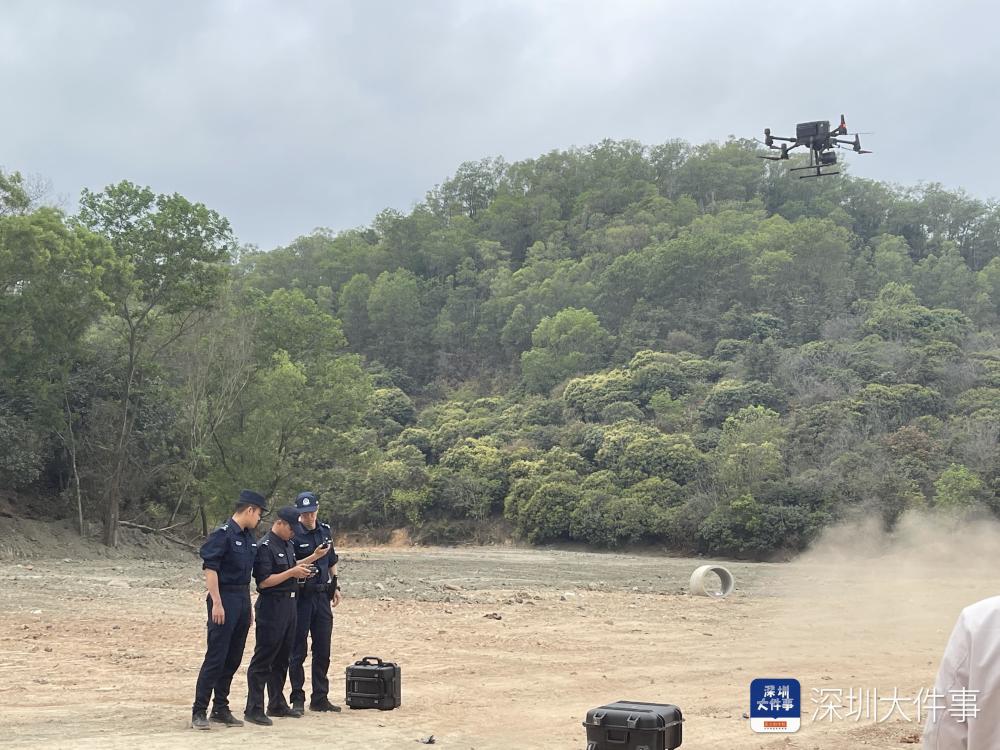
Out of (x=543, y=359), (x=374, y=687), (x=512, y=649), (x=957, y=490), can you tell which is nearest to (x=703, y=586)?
(x=512, y=649)

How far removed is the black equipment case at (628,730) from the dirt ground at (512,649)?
5.36 feet

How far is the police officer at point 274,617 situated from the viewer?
8.75m

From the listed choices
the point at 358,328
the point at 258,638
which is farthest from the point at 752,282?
the point at 258,638

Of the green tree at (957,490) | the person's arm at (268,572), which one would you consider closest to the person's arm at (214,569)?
the person's arm at (268,572)

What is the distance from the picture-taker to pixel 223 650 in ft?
27.4

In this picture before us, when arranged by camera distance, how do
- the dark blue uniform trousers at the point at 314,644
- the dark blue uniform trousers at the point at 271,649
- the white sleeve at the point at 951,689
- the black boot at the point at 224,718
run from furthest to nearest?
the dark blue uniform trousers at the point at 314,644 < the dark blue uniform trousers at the point at 271,649 < the black boot at the point at 224,718 < the white sleeve at the point at 951,689

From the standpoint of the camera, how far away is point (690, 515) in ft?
155

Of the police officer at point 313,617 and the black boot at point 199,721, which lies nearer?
the black boot at point 199,721

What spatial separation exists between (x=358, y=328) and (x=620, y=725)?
84193 millimetres

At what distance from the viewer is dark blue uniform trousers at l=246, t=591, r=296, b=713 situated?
8.74 meters

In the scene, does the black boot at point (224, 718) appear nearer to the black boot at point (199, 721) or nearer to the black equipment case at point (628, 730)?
the black boot at point (199, 721)

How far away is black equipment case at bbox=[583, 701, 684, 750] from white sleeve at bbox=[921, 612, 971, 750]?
14.7ft

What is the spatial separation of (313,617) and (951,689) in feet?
25.9

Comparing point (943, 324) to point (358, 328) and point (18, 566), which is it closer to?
point (358, 328)
